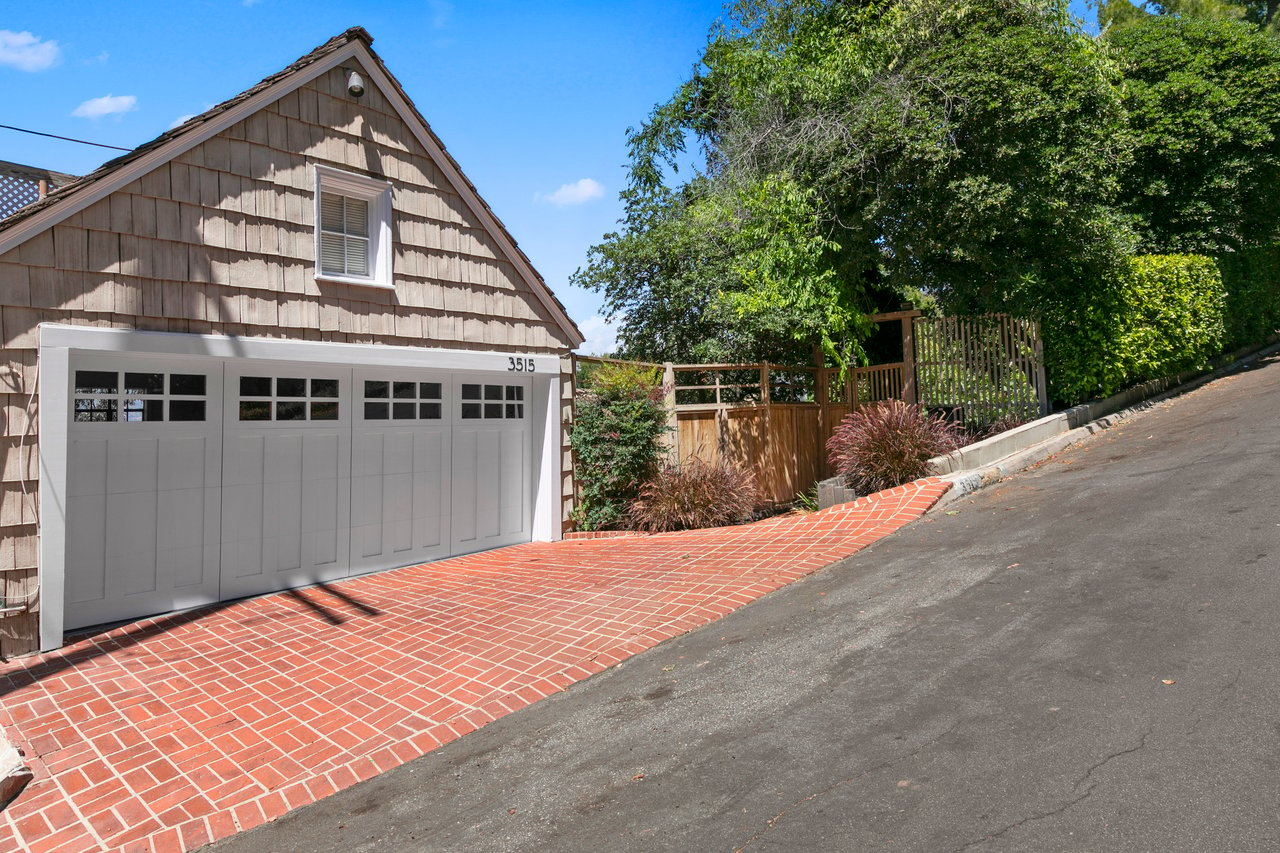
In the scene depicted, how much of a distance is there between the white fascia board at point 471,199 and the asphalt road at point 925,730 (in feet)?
16.8

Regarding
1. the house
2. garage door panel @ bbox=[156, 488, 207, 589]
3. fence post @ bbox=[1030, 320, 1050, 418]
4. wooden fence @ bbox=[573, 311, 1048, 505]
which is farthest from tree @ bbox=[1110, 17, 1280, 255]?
garage door panel @ bbox=[156, 488, 207, 589]

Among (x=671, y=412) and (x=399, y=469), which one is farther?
(x=671, y=412)

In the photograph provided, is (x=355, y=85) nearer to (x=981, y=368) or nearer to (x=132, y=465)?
(x=132, y=465)

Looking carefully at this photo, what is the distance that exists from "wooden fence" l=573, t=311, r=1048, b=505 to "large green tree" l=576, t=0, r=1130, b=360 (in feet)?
2.27

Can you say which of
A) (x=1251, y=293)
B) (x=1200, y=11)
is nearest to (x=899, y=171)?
(x=1251, y=293)

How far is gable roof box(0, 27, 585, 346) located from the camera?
5.91 m

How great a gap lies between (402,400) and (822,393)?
793 centimetres

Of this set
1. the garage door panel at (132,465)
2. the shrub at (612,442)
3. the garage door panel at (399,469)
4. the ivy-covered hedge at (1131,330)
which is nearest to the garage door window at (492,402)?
A: the garage door panel at (399,469)

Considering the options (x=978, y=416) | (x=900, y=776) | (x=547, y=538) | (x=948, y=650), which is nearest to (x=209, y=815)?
(x=900, y=776)

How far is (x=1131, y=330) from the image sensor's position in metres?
11.9

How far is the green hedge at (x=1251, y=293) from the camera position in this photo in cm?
1548

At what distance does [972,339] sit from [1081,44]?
4.38 m

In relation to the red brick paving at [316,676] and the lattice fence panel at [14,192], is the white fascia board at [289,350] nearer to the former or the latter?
the red brick paving at [316,676]

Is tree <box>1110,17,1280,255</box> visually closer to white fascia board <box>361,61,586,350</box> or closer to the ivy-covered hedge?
the ivy-covered hedge
